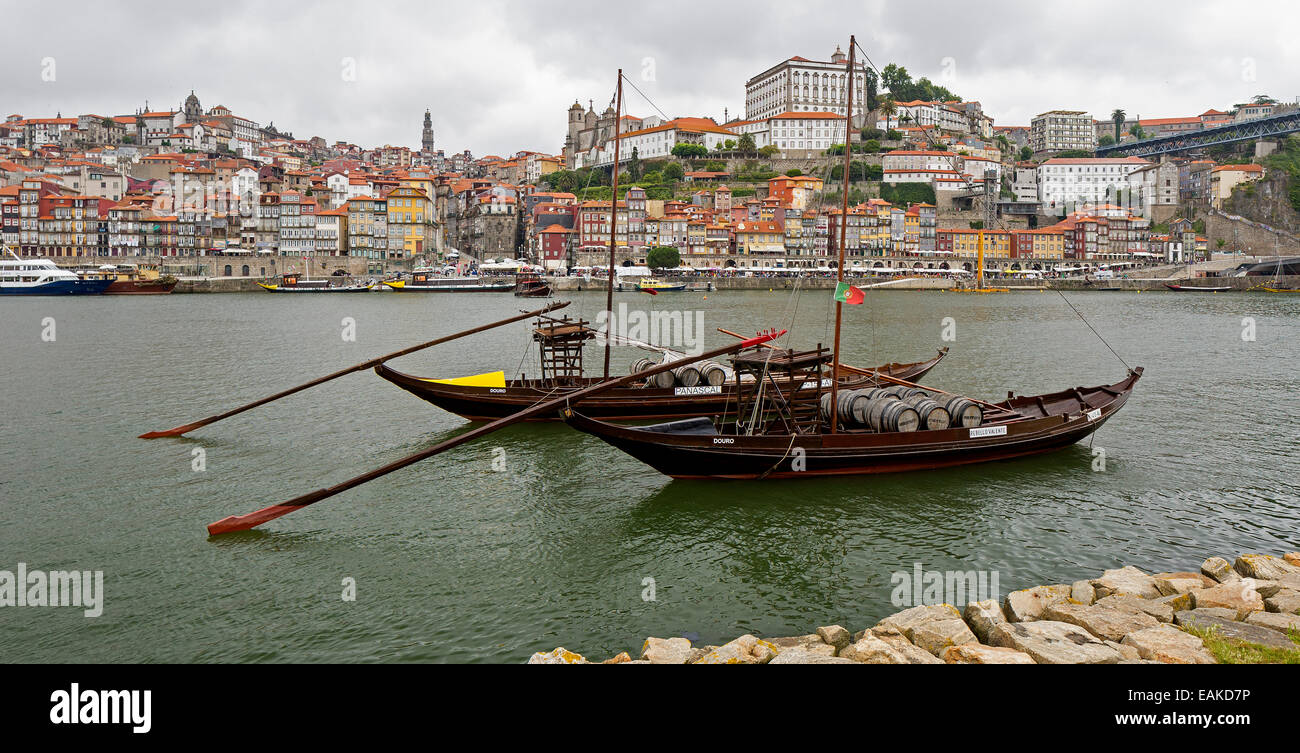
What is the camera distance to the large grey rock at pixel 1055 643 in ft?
23.2

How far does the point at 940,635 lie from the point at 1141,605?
2.43 meters

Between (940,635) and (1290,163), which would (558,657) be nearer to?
(940,635)

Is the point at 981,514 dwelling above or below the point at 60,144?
below

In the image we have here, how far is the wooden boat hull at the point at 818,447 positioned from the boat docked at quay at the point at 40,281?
316ft

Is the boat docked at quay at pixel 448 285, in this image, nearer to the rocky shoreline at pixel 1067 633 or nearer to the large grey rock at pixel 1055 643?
the rocky shoreline at pixel 1067 633

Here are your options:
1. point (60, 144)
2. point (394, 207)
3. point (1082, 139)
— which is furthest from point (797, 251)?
point (60, 144)

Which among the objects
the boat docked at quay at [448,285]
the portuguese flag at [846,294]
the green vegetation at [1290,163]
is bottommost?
the portuguese flag at [846,294]

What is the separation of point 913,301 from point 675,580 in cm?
7312

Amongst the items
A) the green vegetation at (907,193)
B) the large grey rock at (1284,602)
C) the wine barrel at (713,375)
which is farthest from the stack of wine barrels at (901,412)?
the green vegetation at (907,193)

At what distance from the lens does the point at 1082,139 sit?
158 metres

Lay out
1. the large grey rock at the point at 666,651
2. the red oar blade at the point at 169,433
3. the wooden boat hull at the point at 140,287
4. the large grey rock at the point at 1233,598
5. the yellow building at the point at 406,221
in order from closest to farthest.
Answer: the large grey rock at the point at 666,651 < the large grey rock at the point at 1233,598 < the red oar blade at the point at 169,433 < the wooden boat hull at the point at 140,287 < the yellow building at the point at 406,221

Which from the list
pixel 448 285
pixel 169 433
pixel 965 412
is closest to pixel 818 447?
pixel 965 412

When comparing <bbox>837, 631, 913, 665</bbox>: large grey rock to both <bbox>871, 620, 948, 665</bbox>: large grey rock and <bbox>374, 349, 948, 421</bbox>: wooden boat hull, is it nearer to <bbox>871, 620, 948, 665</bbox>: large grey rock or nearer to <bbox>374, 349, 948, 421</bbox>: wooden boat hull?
<bbox>871, 620, 948, 665</bbox>: large grey rock
